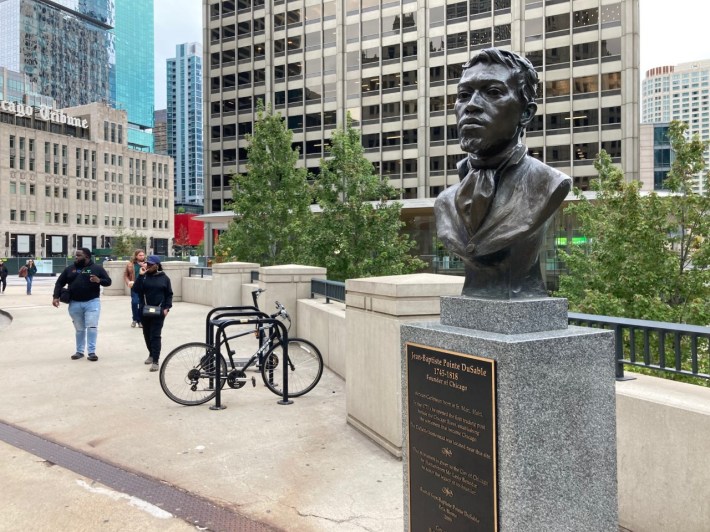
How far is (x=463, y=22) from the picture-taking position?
2291 inches

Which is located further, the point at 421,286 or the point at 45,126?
the point at 45,126

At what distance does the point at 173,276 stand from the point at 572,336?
67.2ft

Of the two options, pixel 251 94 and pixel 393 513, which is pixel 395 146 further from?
pixel 393 513

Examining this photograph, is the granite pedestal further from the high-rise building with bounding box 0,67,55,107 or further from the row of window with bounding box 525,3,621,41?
the high-rise building with bounding box 0,67,55,107

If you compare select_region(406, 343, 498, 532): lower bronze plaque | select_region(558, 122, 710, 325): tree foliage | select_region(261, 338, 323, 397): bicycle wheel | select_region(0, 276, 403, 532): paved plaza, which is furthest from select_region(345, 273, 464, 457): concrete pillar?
select_region(558, 122, 710, 325): tree foliage

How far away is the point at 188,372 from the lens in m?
7.38

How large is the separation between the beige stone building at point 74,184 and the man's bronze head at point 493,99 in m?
95.9

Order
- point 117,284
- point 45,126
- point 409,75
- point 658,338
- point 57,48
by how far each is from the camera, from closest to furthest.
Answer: point 658,338 → point 117,284 → point 409,75 → point 45,126 → point 57,48

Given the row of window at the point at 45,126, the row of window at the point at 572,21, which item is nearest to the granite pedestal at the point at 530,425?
the row of window at the point at 572,21

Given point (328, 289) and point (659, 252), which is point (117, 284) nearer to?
point (328, 289)

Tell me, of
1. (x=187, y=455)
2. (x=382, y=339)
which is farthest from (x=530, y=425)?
(x=187, y=455)

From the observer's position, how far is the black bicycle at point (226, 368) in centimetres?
734

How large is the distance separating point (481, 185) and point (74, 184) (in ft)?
347

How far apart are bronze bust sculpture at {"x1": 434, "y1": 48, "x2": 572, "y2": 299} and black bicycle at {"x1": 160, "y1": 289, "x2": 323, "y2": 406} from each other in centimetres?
440
